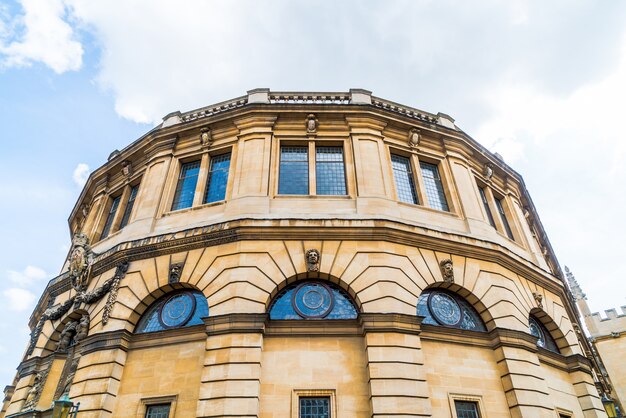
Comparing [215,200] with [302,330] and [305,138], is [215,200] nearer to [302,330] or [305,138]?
[305,138]

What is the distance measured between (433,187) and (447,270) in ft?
15.4

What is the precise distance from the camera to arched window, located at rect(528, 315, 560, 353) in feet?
52.3

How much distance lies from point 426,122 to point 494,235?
5638 mm

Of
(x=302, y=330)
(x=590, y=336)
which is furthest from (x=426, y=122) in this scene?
(x=590, y=336)

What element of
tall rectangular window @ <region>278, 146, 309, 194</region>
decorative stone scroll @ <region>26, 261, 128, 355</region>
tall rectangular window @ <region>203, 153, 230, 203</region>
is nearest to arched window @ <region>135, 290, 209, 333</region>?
decorative stone scroll @ <region>26, 261, 128, 355</region>

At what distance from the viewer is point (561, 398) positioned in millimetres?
14453

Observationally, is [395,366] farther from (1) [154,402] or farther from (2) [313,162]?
(2) [313,162]

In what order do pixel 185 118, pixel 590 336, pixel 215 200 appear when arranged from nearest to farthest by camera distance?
pixel 215 200 < pixel 185 118 < pixel 590 336

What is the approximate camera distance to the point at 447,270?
45.4 ft

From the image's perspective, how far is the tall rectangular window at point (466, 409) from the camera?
11766 millimetres

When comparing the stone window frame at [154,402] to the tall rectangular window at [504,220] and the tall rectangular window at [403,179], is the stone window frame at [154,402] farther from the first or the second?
the tall rectangular window at [504,220]

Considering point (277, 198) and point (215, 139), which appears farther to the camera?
point (215, 139)

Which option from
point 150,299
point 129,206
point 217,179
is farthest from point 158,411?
point 129,206

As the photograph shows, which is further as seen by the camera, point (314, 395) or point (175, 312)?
point (175, 312)
